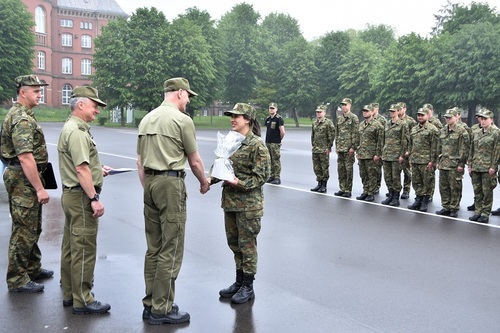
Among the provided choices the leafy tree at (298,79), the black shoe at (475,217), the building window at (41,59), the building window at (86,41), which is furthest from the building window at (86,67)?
the black shoe at (475,217)

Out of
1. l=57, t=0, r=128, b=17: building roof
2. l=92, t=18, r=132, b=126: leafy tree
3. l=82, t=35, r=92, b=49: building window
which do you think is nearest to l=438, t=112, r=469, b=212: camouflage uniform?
l=92, t=18, r=132, b=126: leafy tree

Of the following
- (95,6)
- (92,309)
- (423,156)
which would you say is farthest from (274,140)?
(95,6)

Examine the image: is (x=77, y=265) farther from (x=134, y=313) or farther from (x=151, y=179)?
(x=151, y=179)

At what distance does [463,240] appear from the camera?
26.9 feet

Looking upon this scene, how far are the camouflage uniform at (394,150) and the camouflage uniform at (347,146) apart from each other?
2.61 feet

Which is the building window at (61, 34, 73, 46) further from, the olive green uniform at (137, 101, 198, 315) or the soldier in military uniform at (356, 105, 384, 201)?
the olive green uniform at (137, 101, 198, 315)

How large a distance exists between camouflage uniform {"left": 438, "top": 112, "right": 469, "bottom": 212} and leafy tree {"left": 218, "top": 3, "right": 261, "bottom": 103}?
56695mm

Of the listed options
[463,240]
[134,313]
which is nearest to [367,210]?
[463,240]

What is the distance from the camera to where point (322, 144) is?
42.0ft

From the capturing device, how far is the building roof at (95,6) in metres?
79.8

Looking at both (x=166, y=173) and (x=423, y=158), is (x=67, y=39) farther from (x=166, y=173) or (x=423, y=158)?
(x=166, y=173)

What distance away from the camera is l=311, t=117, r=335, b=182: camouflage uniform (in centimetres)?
1277

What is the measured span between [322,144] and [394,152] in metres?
1.88

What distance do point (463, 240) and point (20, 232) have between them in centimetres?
612
